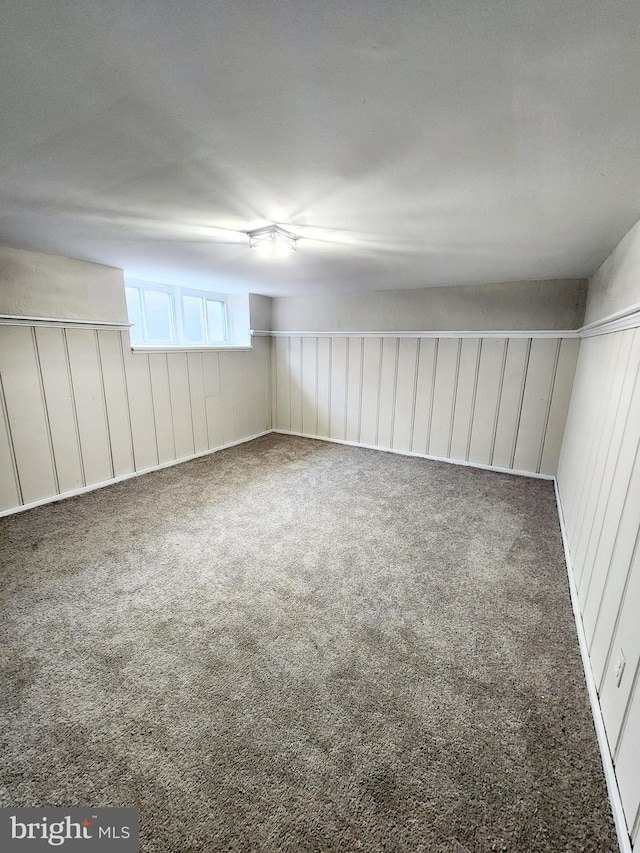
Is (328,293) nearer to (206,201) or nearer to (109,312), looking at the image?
(109,312)

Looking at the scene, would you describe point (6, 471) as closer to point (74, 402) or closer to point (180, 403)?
point (74, 402)

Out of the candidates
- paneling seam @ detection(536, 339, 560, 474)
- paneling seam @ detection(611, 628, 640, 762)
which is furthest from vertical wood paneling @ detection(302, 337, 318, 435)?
paneling seam @ detection(611, 628, 640, 762)

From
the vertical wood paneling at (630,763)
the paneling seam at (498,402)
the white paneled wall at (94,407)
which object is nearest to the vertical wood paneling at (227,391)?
the white paneled wall at (94,407)

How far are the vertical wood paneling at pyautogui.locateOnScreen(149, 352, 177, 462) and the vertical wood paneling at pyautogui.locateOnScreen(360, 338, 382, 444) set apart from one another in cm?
224

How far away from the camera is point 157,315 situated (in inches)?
158

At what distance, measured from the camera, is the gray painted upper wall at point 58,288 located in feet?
8.36

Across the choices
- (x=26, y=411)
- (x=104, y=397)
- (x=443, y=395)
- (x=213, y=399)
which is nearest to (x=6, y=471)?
(x=26, y=411)

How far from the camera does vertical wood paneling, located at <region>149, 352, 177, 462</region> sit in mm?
3576

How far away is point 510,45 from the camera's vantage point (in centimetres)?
71

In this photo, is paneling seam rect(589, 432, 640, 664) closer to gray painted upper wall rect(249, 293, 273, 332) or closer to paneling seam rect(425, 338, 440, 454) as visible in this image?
paneling seam rect(425, 338, 440, 454)

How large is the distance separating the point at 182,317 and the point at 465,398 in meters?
3.40

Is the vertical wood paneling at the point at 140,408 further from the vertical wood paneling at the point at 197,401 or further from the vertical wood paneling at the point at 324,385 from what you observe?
the vertical wood paneling at the point at 324,385

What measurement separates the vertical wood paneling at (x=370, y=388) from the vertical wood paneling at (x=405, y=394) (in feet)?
0.82

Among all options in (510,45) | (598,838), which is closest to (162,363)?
(510,45)
